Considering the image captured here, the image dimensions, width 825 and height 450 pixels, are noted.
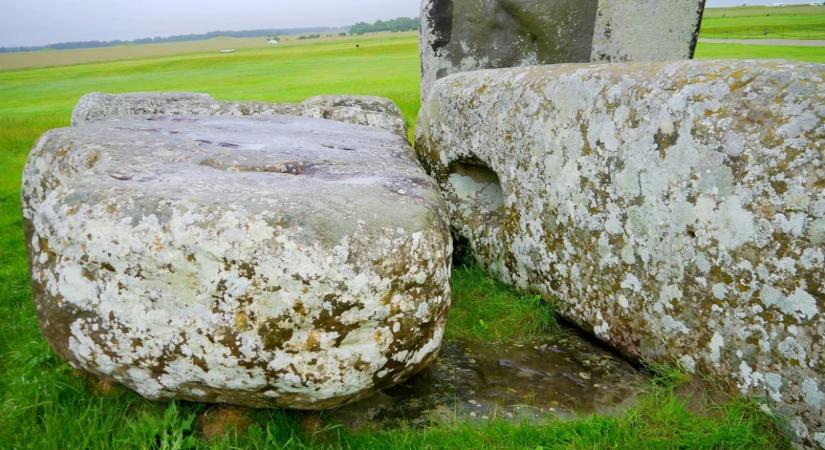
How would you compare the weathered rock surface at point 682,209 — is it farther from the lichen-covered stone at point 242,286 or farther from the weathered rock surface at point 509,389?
the lichen-covered stone at point 242,286

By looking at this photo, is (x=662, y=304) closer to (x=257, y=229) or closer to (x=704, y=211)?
(x=704, y=211)

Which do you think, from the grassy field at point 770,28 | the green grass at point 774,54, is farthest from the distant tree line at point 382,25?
the green grass at point 774,54

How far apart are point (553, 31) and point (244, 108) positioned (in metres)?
3.88

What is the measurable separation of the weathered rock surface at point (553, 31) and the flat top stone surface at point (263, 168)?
2.50 metres

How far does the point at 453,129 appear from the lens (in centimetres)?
502

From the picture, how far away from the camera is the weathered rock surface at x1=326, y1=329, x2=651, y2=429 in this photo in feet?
10.5

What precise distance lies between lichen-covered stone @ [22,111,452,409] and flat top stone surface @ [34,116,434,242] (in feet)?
0.06

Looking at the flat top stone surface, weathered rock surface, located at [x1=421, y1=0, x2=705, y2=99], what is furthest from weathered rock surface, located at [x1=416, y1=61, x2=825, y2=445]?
weathered rock surface, located at [x1=421, y1=0, x2=705, y2=99]

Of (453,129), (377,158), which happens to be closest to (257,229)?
(377,158)

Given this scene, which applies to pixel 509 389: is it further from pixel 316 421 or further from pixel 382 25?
pixel 382 25

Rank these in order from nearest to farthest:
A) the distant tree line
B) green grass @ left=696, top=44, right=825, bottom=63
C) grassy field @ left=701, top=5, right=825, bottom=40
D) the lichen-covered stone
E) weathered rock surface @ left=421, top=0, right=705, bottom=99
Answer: the lichen-covered stone < weathered rock surface @ left=421, top=0, right=705, bottom=99 < green grass @ left=696, top=44, right=825, bottom=63 < grassy field @ left=701, top=5, right=825, bottom=40 < the distant tree line

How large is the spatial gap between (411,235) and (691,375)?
1.74m

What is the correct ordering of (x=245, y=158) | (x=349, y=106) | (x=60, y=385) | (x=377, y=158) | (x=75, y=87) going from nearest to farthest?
(x=60, y=385)
(x=245, y=158)
(x=377, y=158)
(x=349, y=106)
(x=75, y=87)

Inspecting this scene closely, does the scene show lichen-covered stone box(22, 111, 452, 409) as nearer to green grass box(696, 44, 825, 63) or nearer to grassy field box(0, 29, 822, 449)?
grassy field box(0, 29, 822, 449)
